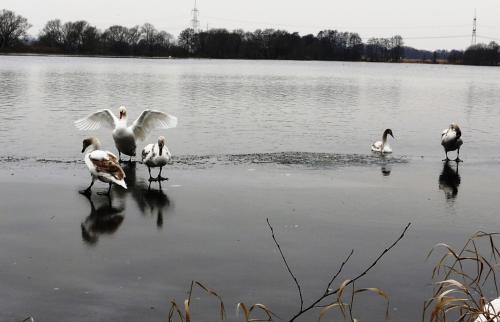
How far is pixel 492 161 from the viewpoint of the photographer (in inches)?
580

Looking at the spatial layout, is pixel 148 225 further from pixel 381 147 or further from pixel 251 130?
pixel 251 130

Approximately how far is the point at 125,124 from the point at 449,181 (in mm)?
6354

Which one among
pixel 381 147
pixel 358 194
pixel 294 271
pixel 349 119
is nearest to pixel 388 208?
pixel 358 194

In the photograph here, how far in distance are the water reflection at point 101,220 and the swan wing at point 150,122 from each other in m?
4.08

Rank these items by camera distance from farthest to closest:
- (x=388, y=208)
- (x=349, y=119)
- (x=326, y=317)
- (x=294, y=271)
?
(x=349, y=119)
(x=388, y=208)
(x=294, y=271)
(x=326, y=317)

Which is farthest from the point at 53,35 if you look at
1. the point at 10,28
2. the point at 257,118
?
the point at 257,118

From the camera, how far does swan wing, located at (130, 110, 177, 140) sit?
13.9 metres

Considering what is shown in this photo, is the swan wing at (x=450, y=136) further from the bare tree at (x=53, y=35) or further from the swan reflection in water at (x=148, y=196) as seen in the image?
the bare tree at (x=53, y=35)

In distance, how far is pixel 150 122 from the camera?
14109 mm

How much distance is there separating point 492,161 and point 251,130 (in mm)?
7128

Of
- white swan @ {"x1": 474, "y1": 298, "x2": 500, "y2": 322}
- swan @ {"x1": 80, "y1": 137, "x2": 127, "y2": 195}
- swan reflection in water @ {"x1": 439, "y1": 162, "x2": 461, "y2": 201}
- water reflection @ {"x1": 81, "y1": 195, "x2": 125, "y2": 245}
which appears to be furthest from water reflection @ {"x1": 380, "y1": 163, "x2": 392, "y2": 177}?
white swan @ {"x1": 474, "y1": 298, "x2": 500, "y2": 322}

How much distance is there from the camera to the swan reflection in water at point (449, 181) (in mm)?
10914

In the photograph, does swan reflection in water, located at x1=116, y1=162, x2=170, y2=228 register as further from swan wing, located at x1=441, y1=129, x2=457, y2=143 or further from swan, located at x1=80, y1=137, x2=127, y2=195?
swan wing, located at x1=441, y1=129, x2=457, y2=143

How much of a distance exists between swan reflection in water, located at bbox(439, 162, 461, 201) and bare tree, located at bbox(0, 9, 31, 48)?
136101mm
